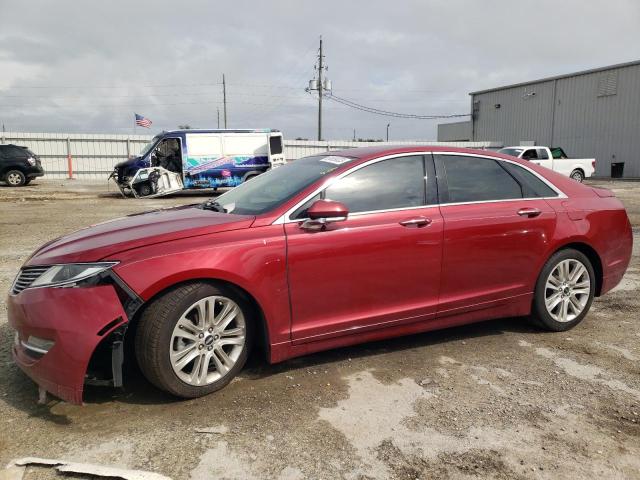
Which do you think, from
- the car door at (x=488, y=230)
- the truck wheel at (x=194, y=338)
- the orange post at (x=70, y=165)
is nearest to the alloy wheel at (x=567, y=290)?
the car door at (x=488, y=230)

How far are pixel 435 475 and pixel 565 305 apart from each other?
2479mm

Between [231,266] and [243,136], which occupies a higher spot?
[243,136]

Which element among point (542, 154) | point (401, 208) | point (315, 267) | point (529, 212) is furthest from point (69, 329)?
point (542, 154)

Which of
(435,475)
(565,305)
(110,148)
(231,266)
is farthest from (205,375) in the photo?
(110,148)

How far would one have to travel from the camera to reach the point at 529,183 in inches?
167

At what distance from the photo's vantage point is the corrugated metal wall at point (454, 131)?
5403cm

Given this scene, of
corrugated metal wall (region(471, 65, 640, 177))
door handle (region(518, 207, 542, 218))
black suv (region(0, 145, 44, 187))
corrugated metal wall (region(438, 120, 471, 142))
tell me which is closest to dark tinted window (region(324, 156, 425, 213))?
door handle (region(518, 207, 542, 218))

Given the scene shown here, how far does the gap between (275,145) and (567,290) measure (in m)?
15.9

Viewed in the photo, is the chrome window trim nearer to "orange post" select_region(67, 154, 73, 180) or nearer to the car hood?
the car hood

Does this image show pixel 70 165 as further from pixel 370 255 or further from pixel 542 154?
pixel 370 255

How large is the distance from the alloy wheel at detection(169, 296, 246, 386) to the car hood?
1.47ft

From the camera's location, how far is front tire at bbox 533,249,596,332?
164 inches

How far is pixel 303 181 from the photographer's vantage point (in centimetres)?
362

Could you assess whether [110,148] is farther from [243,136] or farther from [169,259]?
[169,259]
